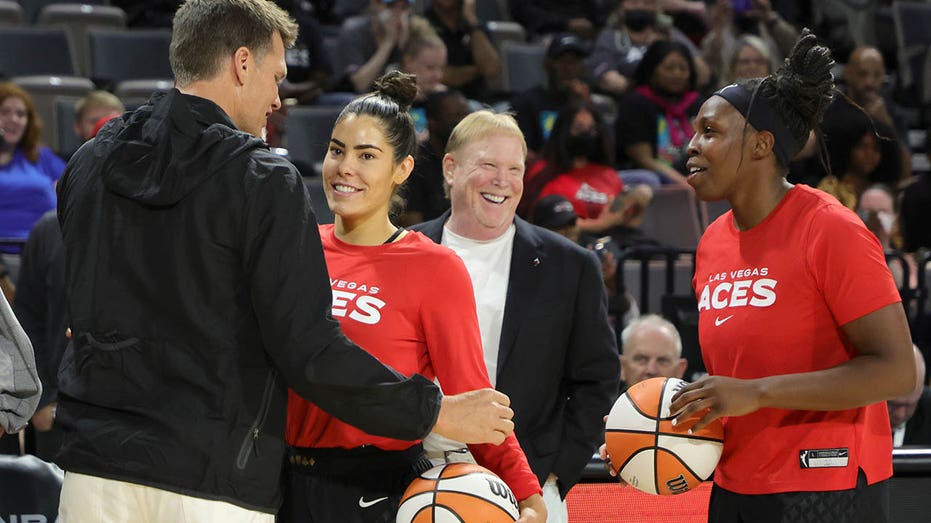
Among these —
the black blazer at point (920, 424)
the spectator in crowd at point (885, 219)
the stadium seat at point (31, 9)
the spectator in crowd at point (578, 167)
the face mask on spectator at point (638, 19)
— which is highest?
the face mask on spectator at point (638, 19)

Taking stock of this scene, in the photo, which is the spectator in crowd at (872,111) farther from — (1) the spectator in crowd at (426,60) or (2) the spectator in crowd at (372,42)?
(2) the spectator in crowd at (372,42)

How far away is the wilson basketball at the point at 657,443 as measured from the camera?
3.03 metres

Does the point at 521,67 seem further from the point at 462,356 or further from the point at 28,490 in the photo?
the point at 462,356

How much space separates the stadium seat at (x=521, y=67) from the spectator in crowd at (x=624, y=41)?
40 cm

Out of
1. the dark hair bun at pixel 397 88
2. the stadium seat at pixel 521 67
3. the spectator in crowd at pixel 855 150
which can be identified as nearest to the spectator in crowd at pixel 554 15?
the stadium seat at pixel 521 67

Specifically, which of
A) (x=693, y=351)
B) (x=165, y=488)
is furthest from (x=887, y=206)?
(x=165, y=488)

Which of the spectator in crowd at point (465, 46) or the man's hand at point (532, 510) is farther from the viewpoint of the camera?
the spectator in crowd at point (465, 46)

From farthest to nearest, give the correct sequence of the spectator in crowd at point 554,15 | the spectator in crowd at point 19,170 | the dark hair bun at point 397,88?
the spectator in crowd at point 554,15 < the spectator in crowd at point 19,170 < the dark hair bun at point 397,88

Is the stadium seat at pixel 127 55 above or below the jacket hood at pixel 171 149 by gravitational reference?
below

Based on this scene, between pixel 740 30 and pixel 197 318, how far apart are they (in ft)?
27.6

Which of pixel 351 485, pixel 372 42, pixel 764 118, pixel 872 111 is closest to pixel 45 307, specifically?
pixel 351 485

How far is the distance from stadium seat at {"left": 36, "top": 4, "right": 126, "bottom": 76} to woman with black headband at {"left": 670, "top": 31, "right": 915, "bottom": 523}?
6.63 meters

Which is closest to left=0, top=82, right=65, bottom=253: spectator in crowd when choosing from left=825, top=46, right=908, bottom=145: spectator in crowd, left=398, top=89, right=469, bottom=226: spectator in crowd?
left=398, top=89, right=469, bottom=226: spectator in crowd

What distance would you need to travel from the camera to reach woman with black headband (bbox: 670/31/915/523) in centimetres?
280
